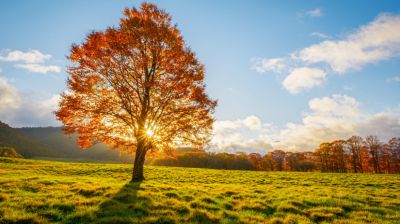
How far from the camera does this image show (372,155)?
99.0 m

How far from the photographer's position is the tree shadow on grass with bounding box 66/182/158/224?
460 inches

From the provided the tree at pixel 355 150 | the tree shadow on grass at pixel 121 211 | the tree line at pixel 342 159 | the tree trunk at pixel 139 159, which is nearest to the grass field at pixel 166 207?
the tree shadow on grass at pixel 121 211

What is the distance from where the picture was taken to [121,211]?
1309 centimetres

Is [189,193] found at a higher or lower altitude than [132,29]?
lower

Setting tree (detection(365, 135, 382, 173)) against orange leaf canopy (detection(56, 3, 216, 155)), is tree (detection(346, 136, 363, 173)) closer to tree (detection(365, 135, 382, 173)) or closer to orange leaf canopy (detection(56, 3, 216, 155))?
tree (detection(365, 135, 382, 173))

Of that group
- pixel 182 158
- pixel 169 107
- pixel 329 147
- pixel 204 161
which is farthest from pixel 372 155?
pixel 169 107

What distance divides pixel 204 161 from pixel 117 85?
7549cm

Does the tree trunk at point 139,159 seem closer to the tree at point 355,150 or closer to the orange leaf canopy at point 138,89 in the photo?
the orange leaf canopy at point 138,89

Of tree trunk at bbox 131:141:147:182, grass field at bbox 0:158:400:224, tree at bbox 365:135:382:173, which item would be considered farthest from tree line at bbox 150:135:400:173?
grass field at bbox 0:158:400:224

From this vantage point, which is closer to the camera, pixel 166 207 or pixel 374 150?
pixel 166 207

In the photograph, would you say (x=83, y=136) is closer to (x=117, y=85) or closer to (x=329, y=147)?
(x=117, y=85)

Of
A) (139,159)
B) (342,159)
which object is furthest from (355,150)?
(139,159)

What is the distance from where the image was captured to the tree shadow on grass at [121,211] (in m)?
11.7

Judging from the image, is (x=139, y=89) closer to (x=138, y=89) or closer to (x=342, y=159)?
(x=138, y=89)
